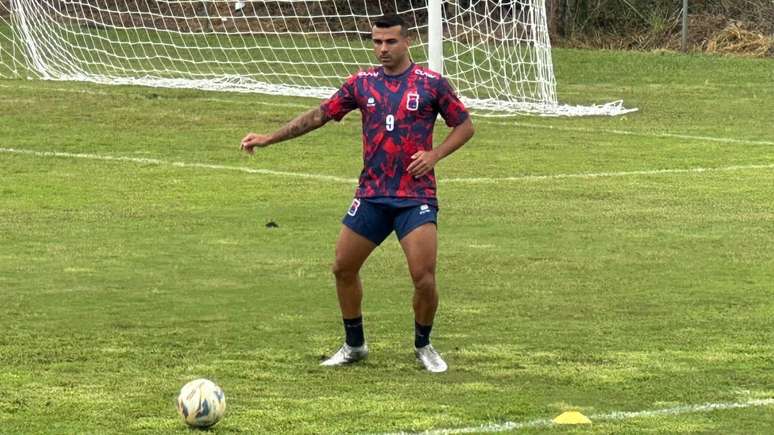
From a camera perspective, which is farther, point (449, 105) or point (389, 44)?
point (449, 105)

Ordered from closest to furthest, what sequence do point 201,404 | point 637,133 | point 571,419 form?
point 201,404 < point 571,419 < point 637,133

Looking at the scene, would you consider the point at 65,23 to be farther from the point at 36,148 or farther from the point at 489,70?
the point at 36,148

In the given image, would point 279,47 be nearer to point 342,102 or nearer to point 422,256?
point 342,102

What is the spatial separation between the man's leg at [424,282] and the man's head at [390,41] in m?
0.88

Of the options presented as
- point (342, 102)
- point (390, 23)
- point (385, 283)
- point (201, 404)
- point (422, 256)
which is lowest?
point (385, 283)

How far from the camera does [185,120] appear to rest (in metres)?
24.5

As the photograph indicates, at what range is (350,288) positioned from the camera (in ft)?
32.0

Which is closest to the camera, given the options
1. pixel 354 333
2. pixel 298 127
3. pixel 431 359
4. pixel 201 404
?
pixel 201 404

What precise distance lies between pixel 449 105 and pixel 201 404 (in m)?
2.47

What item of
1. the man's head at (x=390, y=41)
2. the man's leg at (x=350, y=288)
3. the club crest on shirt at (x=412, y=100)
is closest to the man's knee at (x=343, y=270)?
the man's leg at (x=350, y=288)

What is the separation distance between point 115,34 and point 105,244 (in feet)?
78.9

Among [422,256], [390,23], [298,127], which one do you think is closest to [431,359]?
[422,256]

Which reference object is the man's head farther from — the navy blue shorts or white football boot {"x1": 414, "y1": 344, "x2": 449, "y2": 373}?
white football boot {"x1": 414, "y1": 344, "x2": 449, "y2": 373}

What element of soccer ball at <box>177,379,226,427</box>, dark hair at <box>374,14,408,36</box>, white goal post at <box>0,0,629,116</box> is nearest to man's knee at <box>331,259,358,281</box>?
dark hair at <box>374,14,408,36</box>
